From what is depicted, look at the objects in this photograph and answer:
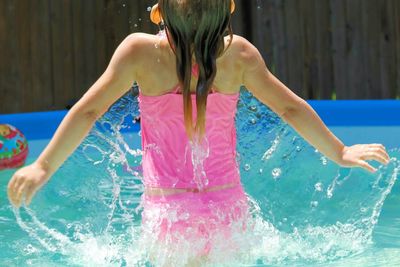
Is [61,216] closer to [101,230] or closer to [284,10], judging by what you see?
[101,230]

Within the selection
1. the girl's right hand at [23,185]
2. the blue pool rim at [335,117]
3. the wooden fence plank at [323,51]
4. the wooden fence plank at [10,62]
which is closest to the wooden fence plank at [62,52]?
the wooden fence plank at [10,62]

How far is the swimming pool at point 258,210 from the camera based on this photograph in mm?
3174

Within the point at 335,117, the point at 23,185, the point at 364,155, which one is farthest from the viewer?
the point at 335,117

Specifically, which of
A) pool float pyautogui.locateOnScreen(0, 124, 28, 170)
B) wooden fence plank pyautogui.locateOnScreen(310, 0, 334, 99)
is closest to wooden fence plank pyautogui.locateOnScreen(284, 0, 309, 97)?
wooden fence plank pyautogui.locateOnScreen(310, 0, 334, 99)

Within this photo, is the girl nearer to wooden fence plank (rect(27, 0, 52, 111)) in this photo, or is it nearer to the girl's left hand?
the girl's left hand

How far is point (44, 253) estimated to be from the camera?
3.37m

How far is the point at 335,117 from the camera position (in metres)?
6.99

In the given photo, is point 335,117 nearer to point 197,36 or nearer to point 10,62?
point 10,62

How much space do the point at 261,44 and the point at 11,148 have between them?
3.51 metres

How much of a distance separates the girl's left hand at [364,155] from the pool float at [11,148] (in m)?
2.85

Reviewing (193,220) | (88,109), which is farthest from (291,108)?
(88,109)

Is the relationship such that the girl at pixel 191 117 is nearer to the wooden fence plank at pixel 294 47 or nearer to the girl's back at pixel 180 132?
the girl's back at pixel 180 132

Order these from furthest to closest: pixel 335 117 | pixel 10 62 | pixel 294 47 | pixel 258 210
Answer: pixel 294 47 → pixel 10 62 → pixel 335 117 → pixel 258 210

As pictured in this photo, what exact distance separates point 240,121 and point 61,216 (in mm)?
1117
